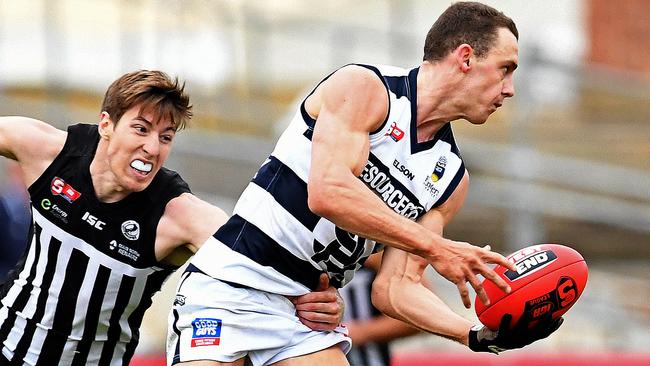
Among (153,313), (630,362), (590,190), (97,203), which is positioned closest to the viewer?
(97,203)

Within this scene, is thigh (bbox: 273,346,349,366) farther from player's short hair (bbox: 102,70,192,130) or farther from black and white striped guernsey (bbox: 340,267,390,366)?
black and white striped guernsey (bbox: 340,267,390,366)

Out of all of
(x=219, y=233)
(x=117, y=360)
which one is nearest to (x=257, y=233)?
(x=219, y=233)

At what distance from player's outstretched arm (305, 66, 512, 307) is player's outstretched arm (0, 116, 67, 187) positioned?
123 centimetres

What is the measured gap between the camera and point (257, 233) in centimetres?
487

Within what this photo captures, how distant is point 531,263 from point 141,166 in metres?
1.53

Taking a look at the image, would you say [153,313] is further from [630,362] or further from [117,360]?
[117,360]

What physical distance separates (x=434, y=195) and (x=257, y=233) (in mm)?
683

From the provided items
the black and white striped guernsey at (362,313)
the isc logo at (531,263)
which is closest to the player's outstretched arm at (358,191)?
the isc logo at (531,263)

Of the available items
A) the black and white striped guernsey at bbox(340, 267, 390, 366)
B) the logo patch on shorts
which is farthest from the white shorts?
the black and white striped guernsey at bbox(340, 267, 390, 366)

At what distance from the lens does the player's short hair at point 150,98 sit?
202 inches

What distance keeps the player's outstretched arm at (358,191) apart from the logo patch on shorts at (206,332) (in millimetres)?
611

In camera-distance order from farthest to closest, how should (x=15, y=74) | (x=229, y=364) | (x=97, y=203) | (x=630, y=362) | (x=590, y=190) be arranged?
(x=15, y=74) < (x=590, y=190) < (x=630, y=362) < (x=97, y=203) < (x=229, y=364)

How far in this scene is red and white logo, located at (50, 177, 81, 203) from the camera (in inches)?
205

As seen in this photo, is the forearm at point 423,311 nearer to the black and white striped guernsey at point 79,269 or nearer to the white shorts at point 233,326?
the white shorts at point 233,326
